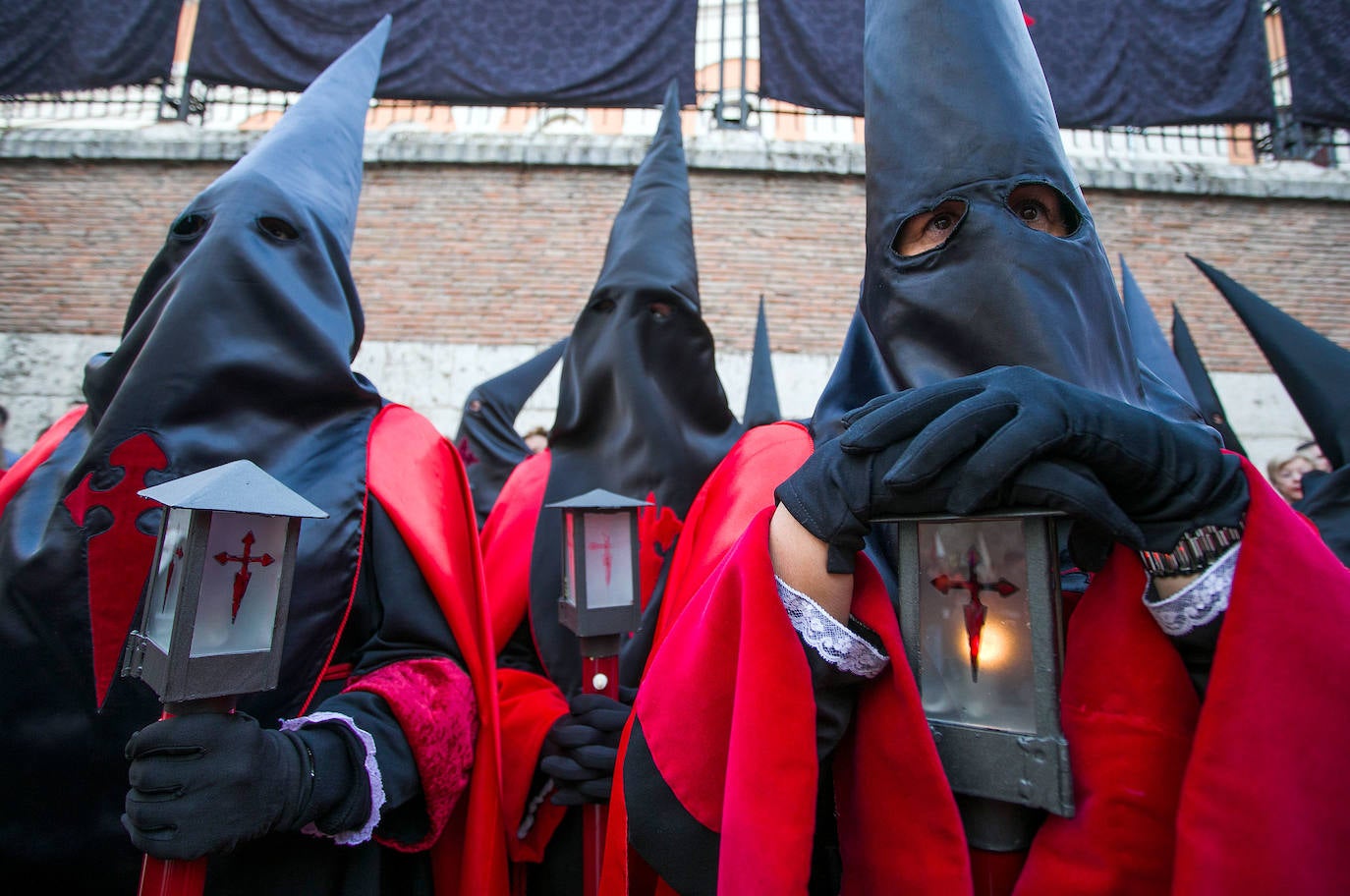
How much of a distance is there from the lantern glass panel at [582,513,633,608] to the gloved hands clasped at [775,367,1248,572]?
99 cm

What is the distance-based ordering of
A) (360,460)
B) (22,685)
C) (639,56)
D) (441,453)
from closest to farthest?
(22,685) < (360,460) < (441,453) < (639,56)

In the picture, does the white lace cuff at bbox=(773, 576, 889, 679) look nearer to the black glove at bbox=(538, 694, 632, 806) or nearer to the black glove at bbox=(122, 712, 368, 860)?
the black glove at bbox=(538, 694, 632, 806)

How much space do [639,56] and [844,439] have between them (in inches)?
371

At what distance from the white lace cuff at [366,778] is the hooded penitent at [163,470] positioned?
0.19m

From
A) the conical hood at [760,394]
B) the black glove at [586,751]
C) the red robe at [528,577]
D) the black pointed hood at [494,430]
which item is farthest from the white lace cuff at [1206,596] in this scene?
the black pointed hood at [494,430]

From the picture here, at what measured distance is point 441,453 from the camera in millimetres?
2133

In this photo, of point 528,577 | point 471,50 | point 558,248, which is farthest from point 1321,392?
point 471,50

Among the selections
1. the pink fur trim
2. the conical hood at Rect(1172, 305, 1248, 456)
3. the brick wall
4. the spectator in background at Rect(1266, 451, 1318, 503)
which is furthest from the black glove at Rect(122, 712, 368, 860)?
the brick wall

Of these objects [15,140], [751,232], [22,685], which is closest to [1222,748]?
[22,685]

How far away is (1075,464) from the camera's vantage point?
0.95 meters

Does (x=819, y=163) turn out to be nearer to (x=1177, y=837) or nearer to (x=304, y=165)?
(x=304, y=165)

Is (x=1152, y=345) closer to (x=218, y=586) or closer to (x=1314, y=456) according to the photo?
(x=1314, y=456)

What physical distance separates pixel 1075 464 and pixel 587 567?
1.24m

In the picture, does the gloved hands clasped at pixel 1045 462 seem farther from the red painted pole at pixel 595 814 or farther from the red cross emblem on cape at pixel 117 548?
the red cross emblem on cape at pixel 117 548
